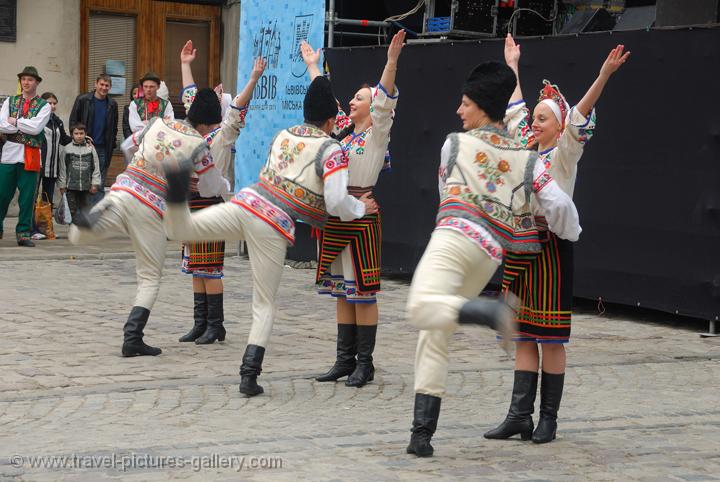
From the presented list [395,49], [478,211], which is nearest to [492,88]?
[478,211]

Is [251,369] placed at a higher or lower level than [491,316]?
lower

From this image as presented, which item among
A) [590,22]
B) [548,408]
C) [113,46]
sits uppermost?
[590,22]

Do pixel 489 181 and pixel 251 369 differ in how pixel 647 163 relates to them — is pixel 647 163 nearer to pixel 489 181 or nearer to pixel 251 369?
pixel 251 369

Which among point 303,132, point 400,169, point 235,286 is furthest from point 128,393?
point 400,169

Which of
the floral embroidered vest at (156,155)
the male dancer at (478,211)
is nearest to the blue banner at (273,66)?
the floral embroidered vest at (156,155)

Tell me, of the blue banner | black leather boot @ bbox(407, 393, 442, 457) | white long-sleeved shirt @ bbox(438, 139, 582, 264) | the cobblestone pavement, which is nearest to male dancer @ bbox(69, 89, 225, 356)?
the cobblestone pavement

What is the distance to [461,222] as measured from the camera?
18.5ft

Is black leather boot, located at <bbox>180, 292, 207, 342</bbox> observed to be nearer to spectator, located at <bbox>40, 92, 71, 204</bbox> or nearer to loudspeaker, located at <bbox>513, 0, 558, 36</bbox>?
spectator, located at <bbox>40, 92, 71, 204</bbox>

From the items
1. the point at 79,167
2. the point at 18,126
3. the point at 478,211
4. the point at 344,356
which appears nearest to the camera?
the point at 478,211

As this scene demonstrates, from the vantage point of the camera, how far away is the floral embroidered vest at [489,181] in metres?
5.69

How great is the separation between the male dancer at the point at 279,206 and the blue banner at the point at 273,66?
5.97m

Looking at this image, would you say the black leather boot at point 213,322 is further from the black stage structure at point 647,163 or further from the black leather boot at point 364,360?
the black stage structure at point 647,163

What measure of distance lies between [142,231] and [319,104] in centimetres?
178

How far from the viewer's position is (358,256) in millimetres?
7559
